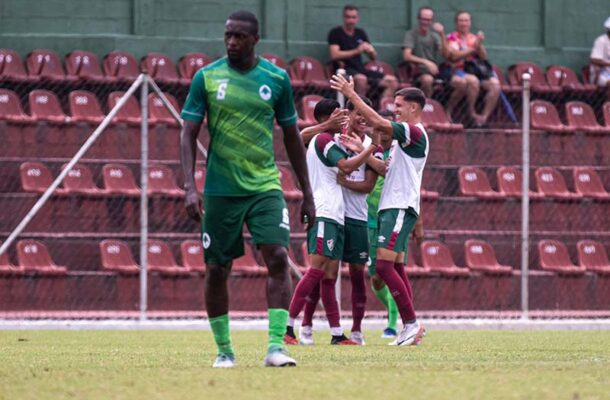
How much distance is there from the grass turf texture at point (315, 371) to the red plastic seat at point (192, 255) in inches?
194

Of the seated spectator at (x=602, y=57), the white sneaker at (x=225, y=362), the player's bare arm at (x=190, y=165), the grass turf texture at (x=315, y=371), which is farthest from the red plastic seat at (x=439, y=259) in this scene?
the player's bare arm at (x=190, y=165)

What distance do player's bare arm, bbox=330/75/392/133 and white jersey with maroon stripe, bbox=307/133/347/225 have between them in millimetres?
1305

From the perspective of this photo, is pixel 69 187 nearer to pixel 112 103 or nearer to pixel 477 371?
pixel 112 103

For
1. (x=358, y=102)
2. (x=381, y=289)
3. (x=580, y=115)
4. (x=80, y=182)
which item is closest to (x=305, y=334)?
(x=381, y=289)

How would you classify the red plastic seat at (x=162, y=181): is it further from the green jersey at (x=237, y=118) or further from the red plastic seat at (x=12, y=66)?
the green jersey at (x=237, y=118)

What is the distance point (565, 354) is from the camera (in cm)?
1148

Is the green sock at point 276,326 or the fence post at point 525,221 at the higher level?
the green sock at point 276,326

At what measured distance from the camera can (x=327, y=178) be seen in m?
13.5

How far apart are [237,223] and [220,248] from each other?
175 mm

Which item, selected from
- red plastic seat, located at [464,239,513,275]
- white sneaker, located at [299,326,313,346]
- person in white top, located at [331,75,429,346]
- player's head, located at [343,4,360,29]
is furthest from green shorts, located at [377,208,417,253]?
player's head, located at [343,4,360,29]

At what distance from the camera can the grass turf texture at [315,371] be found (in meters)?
7.47

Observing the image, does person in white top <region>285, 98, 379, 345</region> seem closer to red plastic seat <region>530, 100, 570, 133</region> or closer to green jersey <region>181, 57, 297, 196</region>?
green jersey <region>181, 57, 297, 196</region>

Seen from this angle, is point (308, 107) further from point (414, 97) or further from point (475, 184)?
point (414, 97)

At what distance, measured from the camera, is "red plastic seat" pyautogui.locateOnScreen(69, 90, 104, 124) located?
1945 cm
